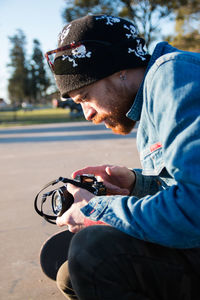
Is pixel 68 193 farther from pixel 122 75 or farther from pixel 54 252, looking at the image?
pixel 122 75

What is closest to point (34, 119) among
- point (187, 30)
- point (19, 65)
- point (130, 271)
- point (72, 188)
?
point (187, 30)

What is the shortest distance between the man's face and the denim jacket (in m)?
0.29

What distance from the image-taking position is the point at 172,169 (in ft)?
3.82

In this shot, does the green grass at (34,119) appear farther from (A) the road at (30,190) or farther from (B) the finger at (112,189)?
(B) the finger at (112,189)

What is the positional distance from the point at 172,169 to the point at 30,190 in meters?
3.06

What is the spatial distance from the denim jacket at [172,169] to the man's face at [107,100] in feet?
0.95

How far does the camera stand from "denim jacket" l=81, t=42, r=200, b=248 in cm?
110

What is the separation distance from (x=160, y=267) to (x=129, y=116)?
764mm

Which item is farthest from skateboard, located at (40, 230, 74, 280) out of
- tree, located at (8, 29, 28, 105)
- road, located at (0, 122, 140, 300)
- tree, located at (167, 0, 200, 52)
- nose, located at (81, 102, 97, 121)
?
tree, located at (8, 29, 28, 105)

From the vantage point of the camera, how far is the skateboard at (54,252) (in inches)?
75.5

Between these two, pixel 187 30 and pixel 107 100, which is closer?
pixel 107 100

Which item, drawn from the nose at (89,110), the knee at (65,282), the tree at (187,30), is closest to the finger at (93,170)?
the nose at (89,110)

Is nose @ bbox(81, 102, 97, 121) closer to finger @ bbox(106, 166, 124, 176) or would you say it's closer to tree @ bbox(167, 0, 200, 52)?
finger @ bbox(106, 166, 124, 176)

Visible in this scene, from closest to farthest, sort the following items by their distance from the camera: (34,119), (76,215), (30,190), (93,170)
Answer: (76,215) < (93,170) < (30,190) < (34,119)
